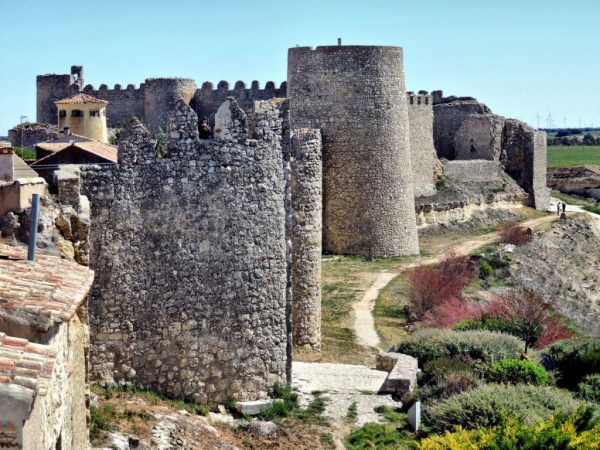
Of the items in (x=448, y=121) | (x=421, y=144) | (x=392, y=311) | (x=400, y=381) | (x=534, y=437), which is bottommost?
(x=392, y=311)

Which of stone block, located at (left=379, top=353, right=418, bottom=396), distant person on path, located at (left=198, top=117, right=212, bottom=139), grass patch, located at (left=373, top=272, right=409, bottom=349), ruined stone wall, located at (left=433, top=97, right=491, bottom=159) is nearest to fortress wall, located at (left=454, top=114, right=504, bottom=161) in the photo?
ruined stone wall, located at (left=433, top=97, right=491, bottom=159)

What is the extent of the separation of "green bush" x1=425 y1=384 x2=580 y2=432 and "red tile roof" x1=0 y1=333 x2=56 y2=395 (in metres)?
6.49

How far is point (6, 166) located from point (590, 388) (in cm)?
899

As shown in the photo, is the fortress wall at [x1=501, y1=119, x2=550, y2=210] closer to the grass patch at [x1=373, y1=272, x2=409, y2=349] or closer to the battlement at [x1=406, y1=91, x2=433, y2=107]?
the battlement at [x1=406, y1=91, x2=433, y2=107]

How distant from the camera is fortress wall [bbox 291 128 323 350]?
56.7 feet

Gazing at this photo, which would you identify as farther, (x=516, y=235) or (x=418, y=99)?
(x=418, y=99)

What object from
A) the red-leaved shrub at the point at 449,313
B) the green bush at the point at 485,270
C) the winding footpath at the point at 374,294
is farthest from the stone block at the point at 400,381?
the green bush at the point at 485,270

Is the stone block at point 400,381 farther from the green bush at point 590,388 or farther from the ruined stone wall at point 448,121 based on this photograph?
the ruined stone wall at point 448,121

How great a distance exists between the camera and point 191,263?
42.2 ft

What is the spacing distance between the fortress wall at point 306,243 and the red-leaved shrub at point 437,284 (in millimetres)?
8071

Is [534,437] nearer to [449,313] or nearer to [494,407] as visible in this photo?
[494,407]

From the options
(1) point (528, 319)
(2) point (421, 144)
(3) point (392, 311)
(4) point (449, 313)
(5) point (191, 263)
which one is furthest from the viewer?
(2) point (421, 144)

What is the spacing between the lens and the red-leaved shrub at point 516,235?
1651 inches

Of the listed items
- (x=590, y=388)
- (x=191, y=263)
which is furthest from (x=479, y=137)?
(x=191, y=263)
